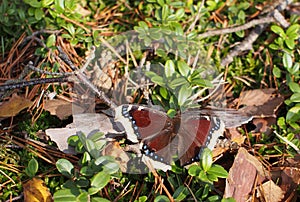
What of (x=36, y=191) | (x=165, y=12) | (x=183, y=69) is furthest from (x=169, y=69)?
(x=36, y=191)

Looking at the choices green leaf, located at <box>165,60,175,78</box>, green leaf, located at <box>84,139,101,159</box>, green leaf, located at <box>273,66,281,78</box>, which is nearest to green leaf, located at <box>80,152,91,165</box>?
green leaf, located at <box>84,139,101,159</box>

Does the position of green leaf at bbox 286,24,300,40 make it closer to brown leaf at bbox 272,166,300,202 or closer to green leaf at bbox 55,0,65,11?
brown leaf at bbox 272,166,300,202

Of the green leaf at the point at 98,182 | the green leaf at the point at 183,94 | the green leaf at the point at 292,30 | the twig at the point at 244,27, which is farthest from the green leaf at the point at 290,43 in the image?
the green leaf at the point at 98,182

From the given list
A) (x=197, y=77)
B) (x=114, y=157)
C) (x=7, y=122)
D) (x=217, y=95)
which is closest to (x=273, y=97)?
(x=217, y=95)

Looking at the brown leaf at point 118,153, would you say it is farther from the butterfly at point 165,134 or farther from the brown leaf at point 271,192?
the brown leaf at point 271,192

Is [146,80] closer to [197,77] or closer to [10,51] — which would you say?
[197,77]

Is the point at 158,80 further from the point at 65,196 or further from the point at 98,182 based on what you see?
the point at 65,196
